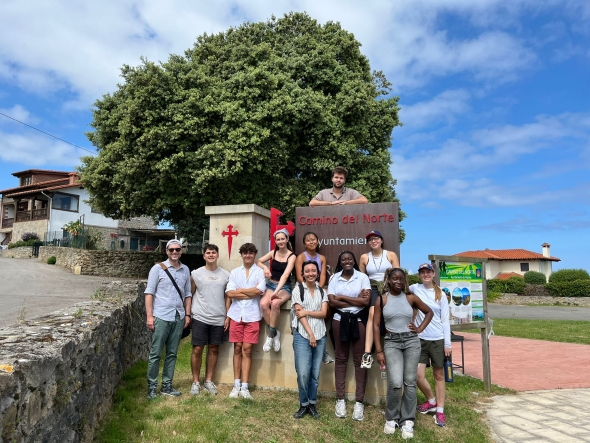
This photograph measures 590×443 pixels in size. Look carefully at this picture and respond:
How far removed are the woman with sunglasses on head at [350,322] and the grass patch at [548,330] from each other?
33.1 feet

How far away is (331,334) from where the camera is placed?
17.3 ft

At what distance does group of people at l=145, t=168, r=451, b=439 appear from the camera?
4754 mm

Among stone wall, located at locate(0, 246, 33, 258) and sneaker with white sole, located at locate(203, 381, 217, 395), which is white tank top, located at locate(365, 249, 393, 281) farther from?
stone wall, located at locate(0, 246, 33, 258)

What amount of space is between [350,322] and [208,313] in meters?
1.81

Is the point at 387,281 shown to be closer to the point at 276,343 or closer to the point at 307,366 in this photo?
the point at 307,366

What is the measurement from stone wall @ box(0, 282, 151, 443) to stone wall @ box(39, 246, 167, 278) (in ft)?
55.4

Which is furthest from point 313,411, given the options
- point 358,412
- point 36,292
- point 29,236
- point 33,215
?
point 33,215

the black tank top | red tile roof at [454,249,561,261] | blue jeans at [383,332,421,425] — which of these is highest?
red tile roof at [454,249,561,261]

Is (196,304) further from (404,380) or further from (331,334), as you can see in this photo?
(404,380)

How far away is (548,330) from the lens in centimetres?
1455

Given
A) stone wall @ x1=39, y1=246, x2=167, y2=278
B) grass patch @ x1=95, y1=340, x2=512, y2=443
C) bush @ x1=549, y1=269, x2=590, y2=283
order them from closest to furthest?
grass patch @ x1=95, y1=340, x2=512, y2=443 < stone wall @ x1=39, y1=246, x2=167, y2=278 < bush @ x1=549, y1=269, x2=590, y2=283

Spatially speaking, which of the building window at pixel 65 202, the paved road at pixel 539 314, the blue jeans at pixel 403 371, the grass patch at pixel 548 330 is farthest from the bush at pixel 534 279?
the building window at pixel 65 202

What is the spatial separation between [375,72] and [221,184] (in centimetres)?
1069

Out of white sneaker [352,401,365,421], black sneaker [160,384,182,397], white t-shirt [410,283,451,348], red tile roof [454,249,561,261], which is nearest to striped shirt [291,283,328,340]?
white sneaker [352,401,365,421]
